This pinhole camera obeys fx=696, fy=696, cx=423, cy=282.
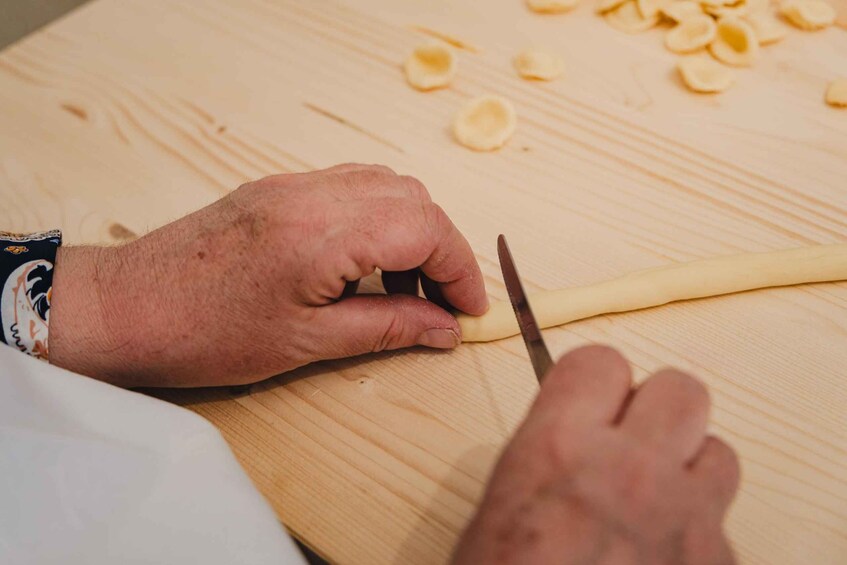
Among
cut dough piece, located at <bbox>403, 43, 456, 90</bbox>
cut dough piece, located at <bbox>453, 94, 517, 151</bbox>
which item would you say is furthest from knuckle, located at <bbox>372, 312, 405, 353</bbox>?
cut dough piece, located at <bbox>403, 43, 456, 90</bbox>

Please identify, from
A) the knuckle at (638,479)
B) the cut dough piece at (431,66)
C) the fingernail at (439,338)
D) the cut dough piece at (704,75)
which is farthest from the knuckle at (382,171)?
the cut dough piece at (704,75)

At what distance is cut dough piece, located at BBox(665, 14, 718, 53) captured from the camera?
4.60 feet

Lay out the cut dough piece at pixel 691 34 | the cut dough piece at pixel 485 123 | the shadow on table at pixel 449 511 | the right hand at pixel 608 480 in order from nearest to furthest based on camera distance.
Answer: the right hand at pixel 608 480 → the shadow on table at pixel 449 511 → the cut dough piece at pixel 485 123 → the cut dough piece at pixel 691 34

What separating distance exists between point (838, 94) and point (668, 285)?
1.95 ft

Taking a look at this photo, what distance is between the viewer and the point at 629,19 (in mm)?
1481

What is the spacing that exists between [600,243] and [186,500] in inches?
28.9

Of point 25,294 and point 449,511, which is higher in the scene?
point 25,294

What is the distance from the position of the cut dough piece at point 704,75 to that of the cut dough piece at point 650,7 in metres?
0.15

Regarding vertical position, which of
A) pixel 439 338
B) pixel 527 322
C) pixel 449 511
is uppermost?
pixel 527 322

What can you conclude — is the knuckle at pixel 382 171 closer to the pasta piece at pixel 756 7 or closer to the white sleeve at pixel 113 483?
the white sleeve at pixel 113 483

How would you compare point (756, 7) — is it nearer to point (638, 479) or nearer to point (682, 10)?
Result: point (682, 10)

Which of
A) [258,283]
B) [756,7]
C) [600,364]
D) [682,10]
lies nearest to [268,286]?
[258,283]

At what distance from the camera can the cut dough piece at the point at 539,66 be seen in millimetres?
1368

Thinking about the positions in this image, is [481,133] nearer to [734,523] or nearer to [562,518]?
[734,523]
